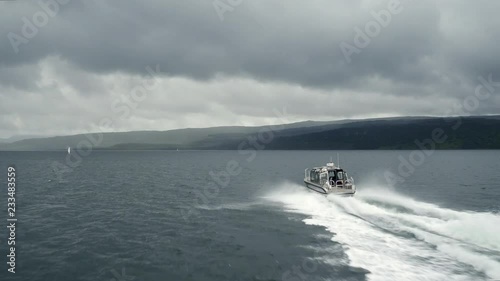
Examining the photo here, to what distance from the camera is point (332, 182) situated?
52.2 meters

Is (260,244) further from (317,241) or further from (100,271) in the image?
(100,271)

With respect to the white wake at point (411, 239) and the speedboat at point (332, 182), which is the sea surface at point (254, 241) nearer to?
the white wake at point (411, 239)

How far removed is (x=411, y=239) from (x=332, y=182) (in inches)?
921

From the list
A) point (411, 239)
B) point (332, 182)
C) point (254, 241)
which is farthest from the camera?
point (332, 182)

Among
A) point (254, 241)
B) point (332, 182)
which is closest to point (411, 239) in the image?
point (254, 241)

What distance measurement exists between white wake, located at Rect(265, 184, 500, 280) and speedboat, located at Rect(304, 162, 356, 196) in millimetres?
3905

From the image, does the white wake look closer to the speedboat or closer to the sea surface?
the sea surface

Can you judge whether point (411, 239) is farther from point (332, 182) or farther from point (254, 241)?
point (332, 182)

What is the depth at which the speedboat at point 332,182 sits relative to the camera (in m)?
48.8

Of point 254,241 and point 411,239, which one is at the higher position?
point 411,239

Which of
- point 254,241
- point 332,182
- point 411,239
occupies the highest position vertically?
point 332,182

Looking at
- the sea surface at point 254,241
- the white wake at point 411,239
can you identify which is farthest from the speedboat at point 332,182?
the white wake at point 411,239

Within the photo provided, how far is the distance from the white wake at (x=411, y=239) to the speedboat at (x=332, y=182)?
3.91 meters

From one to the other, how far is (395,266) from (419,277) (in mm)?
1949
